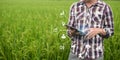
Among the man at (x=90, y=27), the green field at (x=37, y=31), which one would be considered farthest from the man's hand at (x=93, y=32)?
the green field at (x=37, y=31)

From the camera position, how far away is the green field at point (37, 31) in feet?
6.23

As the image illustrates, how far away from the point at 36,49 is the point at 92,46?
0.61 meters

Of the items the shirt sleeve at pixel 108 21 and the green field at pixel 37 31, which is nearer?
the shirt sleeve at pixel 108 21

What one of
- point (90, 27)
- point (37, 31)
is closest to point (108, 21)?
point (90, 27)

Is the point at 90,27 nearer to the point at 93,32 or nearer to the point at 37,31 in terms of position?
the point at 93,32

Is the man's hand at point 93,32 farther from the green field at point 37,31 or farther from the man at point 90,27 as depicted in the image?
the green field at point 37,31

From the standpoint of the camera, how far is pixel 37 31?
210cm

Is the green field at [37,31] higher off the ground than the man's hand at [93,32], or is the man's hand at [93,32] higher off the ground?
the man's hand at [93,32]

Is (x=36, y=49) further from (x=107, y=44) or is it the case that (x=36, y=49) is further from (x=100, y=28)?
(x=100, y=28)

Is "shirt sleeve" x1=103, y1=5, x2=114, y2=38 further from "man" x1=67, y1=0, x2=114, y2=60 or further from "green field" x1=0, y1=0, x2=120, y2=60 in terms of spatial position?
"green field" x1=0, y1=0, x2=120, y2=60

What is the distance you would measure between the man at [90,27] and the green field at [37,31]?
0.39m

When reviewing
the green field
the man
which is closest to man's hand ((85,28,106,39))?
the man

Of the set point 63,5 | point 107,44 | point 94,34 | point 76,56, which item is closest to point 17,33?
point 63,5

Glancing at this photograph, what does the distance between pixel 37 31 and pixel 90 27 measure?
830 mm
